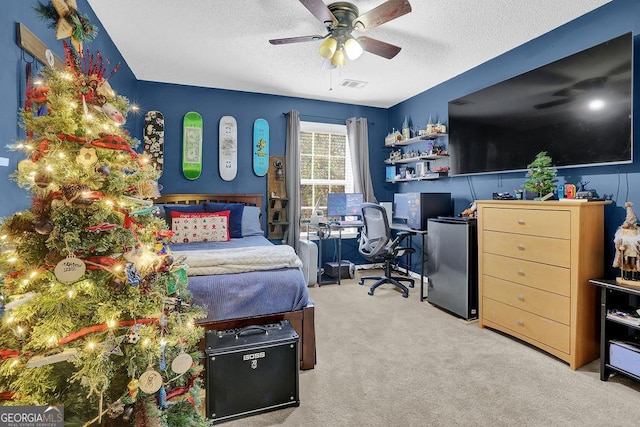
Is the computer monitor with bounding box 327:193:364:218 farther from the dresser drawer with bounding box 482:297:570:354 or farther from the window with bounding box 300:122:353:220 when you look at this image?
the dresser drawer with bounding box 482:297:570:354

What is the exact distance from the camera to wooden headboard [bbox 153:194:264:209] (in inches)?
165

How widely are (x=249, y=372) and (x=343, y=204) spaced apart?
10.6 ft

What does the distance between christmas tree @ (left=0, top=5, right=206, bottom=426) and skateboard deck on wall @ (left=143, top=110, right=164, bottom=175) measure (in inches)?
125

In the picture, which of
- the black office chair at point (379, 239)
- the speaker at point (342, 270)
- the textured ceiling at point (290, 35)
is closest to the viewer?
the textured ceiling at point (290, 35)

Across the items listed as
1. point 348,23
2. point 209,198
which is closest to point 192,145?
point 209,198

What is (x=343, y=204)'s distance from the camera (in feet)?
15.6

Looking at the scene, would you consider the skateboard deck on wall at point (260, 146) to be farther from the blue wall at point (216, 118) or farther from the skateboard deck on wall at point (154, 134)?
the skateboard deck on wall at point (154, 134)

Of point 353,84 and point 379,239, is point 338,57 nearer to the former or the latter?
point 353,84

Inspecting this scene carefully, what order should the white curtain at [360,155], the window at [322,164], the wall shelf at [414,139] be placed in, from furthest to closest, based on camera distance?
the window at [322,164], the white curtain at [360,155], the wall shelf at [414,139]

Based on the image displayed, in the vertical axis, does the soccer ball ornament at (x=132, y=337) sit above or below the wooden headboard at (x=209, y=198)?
below

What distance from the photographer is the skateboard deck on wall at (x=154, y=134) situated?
411 centimetres

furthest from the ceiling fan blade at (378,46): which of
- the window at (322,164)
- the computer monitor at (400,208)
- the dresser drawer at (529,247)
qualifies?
the window at (322,164)

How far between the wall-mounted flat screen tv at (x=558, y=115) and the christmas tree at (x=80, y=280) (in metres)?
3.10

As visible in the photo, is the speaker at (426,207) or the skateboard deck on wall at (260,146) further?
the skateboard deck on wall at (260,146)
